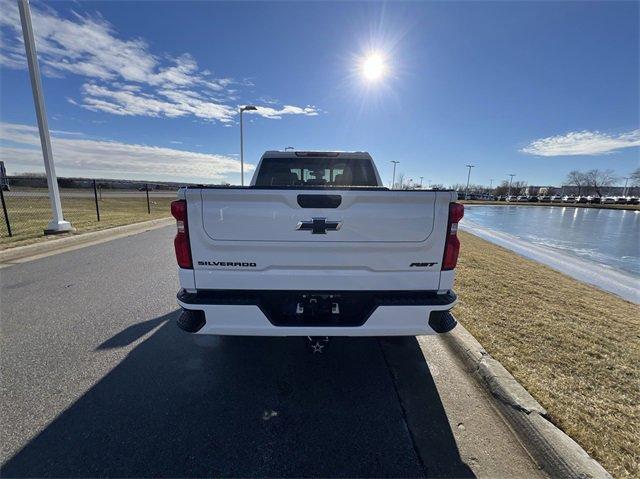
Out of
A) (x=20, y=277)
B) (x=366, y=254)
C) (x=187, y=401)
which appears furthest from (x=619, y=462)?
(x=20, y=277)

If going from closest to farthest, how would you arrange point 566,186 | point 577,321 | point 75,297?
point 577,321
point 75,297
point 566,186

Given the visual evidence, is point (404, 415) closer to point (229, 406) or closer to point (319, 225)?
point (229, 406)

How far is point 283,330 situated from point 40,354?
9.04ft

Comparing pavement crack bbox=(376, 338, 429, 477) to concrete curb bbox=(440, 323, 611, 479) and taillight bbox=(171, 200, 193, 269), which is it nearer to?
concrete curb bbox=(440, 323, 611, 479)

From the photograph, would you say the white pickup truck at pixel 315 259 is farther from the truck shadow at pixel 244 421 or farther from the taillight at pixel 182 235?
the truck shadow at pixel 244 421

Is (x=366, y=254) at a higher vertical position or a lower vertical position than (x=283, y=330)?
higher

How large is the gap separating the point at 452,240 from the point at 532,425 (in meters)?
1.47

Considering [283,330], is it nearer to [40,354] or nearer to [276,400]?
[276,400]

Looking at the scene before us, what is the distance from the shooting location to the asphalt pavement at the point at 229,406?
1996mm

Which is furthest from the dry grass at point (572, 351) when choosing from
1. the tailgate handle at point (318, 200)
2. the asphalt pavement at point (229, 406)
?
the tailgate handle at point (318, 200)

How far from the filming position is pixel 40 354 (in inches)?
125

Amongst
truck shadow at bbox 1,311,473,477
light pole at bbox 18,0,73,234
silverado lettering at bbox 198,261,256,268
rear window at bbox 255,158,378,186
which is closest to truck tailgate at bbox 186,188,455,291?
silverado lettering at bbox 198,261,256,268

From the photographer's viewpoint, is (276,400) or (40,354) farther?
(40,354)

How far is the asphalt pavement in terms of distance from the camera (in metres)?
2.00
